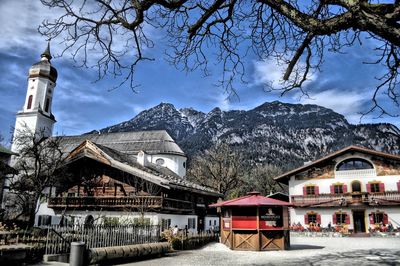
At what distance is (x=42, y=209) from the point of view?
3628 cm

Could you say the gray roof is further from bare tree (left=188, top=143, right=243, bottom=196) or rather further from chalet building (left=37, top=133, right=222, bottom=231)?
chalet building (left=37, top=133, right=222, bottom=231)

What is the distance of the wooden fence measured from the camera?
14.2 meters

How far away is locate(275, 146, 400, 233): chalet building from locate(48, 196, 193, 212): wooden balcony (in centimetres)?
1711

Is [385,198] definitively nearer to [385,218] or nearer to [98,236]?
[385,218]

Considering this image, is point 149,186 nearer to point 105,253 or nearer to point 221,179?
point 105,253

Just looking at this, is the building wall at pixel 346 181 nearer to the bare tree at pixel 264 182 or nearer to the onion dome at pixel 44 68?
the bare tree at pixel 264 182

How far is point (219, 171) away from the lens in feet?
152

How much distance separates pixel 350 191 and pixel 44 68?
49406mm

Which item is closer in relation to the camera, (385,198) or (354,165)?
(385,198)

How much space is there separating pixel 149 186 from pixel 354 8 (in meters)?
23.3

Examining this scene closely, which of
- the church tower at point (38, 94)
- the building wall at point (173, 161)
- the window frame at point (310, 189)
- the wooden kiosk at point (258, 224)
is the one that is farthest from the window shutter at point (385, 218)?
the church tower at point (38, 94)

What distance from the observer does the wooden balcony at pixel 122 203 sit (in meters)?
25.0

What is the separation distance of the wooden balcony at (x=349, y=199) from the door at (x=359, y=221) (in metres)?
1.86

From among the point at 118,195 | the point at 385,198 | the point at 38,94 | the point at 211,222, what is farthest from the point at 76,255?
the point at 38,94
